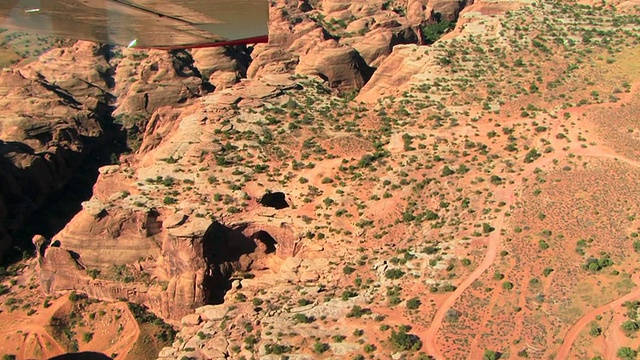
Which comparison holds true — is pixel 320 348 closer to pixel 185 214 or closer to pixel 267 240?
pixel 267 240

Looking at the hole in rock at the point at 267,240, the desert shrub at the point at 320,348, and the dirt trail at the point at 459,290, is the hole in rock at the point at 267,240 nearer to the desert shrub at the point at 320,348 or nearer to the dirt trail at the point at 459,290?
the desert shrub at the point at 320,348

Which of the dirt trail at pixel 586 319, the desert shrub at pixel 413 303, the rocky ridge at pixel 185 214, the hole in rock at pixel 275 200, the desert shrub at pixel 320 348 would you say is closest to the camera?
the dirt trail at pixel 586 319

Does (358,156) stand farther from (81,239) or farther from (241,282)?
(81,239)

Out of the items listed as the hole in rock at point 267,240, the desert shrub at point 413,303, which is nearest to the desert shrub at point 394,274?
the desert shrub at point 413,303

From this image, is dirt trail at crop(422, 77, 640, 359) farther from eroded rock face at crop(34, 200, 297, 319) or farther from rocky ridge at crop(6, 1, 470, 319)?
→ eroded rock face at crop(34, 200, 297, 319)

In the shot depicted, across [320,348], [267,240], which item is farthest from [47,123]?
[320,348]
